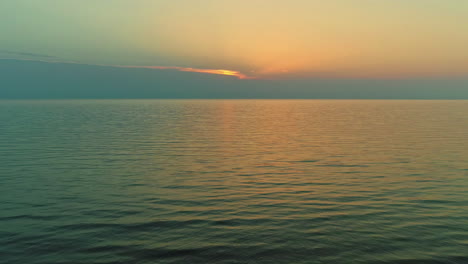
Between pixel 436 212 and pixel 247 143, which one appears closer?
pixel 436 212

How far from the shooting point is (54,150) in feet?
135

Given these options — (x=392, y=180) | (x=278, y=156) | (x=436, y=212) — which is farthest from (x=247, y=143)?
(x=436, y=212)

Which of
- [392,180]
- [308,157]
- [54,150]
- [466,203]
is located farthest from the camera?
[54,150]

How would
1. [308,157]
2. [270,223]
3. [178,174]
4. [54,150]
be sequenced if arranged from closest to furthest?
1. [270,223]
2. [178,174]
3. [308,157]
4. [54,150]

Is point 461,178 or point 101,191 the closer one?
point 101,191

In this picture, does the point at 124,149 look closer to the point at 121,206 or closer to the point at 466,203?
the point at 121,206

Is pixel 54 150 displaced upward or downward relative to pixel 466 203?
downward

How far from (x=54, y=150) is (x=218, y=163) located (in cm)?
1985

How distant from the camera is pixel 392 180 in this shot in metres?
27.1

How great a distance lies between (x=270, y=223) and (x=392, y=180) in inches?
537

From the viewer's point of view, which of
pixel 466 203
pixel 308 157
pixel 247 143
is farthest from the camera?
pixel 247 143

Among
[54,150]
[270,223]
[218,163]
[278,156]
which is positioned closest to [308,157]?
[278,156]

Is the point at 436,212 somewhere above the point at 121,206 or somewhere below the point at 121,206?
above

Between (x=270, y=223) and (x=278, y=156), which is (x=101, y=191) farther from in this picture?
(x=278, y=156)
